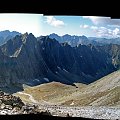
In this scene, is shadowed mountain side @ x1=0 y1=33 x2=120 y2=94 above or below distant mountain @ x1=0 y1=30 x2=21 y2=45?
below

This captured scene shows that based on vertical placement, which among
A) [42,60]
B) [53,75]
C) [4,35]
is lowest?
[53,75]

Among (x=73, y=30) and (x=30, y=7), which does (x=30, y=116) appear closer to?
(x=30, y=7)

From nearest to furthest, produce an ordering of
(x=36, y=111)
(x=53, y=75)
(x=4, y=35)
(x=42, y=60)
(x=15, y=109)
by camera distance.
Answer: (x=15, y=109)
(x=36, y=111)
(x=4, y=35)
(x=42, y=60)
(x=53, y=75)

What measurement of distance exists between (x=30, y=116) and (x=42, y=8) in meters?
2.83

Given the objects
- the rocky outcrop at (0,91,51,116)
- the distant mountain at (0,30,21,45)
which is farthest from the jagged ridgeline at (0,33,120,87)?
the rocky outcrop at (0,91,51,116)

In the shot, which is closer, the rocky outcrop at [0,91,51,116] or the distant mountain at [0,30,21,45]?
the rocky outcrop at [0,91,51,116]

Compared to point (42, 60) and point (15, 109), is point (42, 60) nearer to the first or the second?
point (42, 60)

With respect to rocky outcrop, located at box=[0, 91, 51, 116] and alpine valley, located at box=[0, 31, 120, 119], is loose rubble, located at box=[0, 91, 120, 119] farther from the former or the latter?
alpine valley, located at box=[0, 31, 120, 119]

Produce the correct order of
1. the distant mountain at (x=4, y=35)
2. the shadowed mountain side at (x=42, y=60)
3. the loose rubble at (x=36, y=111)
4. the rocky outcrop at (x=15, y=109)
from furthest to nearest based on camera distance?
1. the shadowed mountain side at (x=42, y=60)
2. the distant mountain at (x=4, y=35)
3. the loose rubble at (x=36, y=111)
4. the rocky outcrop at (x=15, y=109)

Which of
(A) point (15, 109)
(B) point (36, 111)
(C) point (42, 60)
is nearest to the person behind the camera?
(A) point (15, 109)

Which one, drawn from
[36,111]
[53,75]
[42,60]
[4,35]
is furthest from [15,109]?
[53,75]

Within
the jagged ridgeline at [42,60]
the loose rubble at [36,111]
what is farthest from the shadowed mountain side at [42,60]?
the loose rubble at [36,111]

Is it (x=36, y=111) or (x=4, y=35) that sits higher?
(x=4, y=35)

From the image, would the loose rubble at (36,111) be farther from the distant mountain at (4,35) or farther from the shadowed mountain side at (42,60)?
the distant mountain at (4,35)
